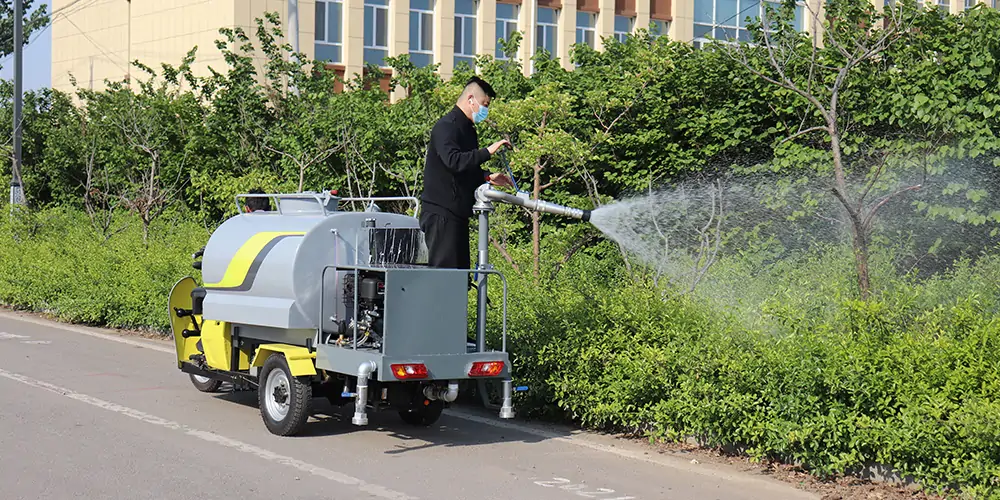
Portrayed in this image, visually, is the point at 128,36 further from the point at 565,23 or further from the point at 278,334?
the point at 278,334

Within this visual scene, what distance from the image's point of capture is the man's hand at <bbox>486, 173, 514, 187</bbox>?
886 centimetres

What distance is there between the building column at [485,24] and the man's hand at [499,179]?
33.9m

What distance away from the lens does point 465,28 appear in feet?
139

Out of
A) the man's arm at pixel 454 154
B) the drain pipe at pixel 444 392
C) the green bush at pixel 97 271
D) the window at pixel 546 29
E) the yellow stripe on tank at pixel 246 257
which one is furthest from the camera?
the window at pixel 546 29

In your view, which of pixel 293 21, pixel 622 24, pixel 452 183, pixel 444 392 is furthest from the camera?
pixel 622 24

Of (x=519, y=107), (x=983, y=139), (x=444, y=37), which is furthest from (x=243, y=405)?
(x=444, y=37)

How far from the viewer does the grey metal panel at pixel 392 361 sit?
823cm

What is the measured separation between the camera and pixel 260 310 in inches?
368

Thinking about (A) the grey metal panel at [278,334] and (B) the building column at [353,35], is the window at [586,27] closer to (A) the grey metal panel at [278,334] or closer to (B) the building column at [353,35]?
(B) the building column at [353,35]

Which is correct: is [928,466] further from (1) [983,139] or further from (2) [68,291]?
(2) [68,291]

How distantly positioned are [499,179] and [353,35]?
32.2 metres

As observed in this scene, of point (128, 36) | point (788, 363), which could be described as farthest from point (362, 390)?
point (128, 36)

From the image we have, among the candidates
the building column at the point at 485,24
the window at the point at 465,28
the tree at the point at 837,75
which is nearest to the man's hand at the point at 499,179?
the tree at the point at 837,75

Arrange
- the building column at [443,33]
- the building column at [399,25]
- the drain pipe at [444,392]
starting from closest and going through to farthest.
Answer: the drain pipe at [444,392], the building column at [399,25], the building column at [443,33]
